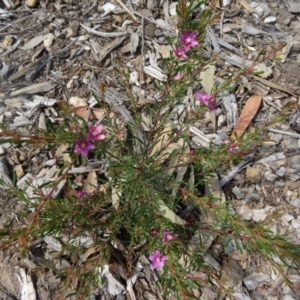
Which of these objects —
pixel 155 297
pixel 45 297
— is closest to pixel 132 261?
pixel 155 297

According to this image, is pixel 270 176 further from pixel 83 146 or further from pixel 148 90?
pixel 83 146

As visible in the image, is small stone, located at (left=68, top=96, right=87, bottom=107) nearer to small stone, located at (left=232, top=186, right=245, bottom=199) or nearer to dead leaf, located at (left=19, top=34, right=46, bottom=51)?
dead leaf, located at (left=19, top=34, right=46, bottom=51)

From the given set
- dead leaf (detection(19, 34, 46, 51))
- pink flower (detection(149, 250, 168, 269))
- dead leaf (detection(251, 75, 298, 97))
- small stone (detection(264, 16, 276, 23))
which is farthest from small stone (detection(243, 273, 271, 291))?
dead leaf (detection(19, 34, 46, 51))

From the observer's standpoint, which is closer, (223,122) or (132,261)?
(132,261)

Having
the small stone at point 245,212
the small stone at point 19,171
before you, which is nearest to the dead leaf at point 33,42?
the small stone at point 19,171

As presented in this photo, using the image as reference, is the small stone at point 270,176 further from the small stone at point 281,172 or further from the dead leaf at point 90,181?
the dead leaf at point 90,181

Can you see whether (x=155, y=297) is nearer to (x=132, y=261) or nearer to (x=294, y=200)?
(x=132, y=261)
